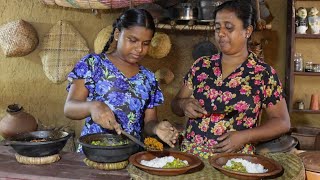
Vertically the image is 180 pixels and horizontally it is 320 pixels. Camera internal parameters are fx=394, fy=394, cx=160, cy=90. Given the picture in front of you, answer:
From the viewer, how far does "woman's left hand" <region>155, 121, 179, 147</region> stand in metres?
1.99

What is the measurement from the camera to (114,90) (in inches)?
87.3

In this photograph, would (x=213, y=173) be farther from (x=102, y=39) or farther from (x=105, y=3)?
(x=102, y=39)

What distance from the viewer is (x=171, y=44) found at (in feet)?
13.9

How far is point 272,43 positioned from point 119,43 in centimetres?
259

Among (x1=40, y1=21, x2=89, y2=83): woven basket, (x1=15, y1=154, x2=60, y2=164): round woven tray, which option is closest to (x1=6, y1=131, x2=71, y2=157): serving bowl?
(x1=15, y1=154, x2=60, y2=164): round woven tray

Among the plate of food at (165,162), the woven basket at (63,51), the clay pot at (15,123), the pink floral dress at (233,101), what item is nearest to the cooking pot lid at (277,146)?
the pink floral dress at (233,101)

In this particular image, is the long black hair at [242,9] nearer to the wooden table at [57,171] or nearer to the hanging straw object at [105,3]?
the wooden table at [57,171]

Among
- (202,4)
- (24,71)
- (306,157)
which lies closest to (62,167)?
(306,157)

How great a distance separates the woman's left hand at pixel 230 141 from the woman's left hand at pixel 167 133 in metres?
0.23

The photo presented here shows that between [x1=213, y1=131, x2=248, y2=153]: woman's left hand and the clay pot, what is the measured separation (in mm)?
2465

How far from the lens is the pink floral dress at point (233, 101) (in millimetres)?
2160

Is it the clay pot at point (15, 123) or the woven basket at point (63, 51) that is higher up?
the woven basket at point (63, 51)

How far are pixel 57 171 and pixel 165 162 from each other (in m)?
0.52

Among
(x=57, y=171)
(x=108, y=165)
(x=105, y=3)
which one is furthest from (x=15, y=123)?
(x=108, y=165)
